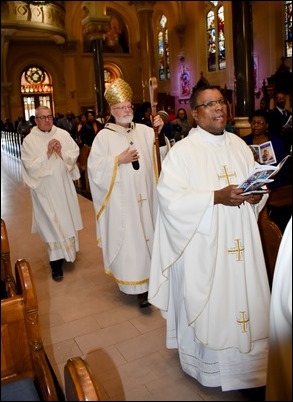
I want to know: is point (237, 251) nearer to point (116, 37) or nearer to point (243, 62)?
point (243, 62)

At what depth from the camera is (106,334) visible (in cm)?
341

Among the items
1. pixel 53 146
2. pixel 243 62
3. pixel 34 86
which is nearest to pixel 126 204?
pixel 53 146

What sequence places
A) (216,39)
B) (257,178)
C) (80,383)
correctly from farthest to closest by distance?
1. (216,39)
2. (257,178)
3. (80,383)

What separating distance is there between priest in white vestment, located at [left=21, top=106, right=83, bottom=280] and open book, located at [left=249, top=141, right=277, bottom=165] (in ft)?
6.54

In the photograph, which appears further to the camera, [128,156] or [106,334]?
[128,156]

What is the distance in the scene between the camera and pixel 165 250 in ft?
8.48

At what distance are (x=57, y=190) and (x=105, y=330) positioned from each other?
6.32ft

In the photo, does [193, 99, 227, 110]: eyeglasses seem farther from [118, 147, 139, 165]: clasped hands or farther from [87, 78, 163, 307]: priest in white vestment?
[87, 78, 163, 307]: priest in white vestment

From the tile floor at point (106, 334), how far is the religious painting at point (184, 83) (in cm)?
1825

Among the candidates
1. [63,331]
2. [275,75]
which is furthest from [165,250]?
[275,75]

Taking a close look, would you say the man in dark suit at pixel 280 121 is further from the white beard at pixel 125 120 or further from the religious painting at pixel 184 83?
the religious painting at pixel 184 83

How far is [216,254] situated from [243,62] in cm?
666

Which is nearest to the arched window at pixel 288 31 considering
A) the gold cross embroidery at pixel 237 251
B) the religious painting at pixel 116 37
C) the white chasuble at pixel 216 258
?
the religious painting at pixel 116 37

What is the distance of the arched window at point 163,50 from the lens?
2380cm
